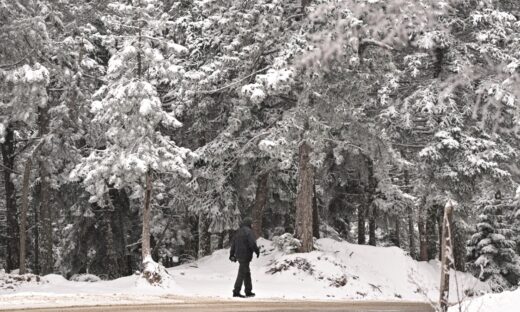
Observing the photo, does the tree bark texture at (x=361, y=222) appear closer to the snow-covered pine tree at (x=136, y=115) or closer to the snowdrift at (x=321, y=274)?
the snowdrift at (x=321, y=274)

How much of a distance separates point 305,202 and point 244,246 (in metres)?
6.55

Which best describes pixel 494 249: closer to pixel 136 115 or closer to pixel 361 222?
pixel 361 222

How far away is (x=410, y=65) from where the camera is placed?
884 inches

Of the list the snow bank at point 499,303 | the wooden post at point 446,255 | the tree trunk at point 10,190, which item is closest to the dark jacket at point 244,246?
the snow bank at point 499,303

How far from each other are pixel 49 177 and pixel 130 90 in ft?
34.5

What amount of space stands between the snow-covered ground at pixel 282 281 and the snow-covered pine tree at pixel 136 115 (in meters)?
1.59

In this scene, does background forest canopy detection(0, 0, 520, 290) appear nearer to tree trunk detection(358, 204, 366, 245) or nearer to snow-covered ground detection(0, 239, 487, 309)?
tree trunk detection(358, 204, 366, 245)

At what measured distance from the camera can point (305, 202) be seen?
63.8ft

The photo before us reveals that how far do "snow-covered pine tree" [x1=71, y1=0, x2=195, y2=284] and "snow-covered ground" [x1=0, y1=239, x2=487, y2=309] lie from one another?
1593 millimetres

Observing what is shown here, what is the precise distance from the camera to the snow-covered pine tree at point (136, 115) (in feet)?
52.0

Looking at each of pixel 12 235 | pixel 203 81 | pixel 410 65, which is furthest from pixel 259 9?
pixel 12 235

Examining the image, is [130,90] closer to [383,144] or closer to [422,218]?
[383,144]

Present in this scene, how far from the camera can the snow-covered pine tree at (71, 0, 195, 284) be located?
15836 mm

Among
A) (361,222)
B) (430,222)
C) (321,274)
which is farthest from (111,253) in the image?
(430,222)
